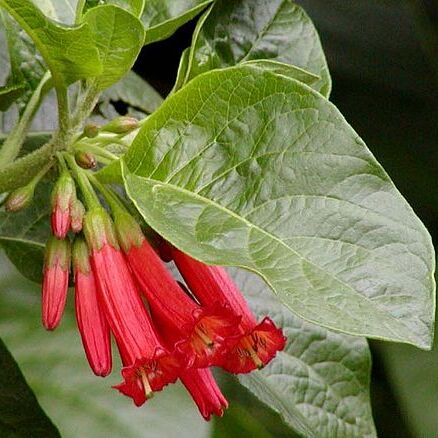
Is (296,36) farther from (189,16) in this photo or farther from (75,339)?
(75,339)

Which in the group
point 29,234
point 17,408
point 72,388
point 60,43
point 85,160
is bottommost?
point 72,388

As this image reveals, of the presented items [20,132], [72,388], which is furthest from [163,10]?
[72,388]

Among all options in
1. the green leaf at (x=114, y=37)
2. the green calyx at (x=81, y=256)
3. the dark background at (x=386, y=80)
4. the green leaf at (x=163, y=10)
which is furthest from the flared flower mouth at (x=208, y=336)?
the dark background at (x=386, y=80)

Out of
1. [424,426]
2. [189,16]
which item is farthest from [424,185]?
[189,16]

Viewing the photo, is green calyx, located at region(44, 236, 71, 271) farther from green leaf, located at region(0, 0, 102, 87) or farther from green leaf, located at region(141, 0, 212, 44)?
green leaf, located at region(141, 0, 212, 44)

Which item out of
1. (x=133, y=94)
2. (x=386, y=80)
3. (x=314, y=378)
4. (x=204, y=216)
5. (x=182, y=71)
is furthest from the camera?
(x=386, y=80)

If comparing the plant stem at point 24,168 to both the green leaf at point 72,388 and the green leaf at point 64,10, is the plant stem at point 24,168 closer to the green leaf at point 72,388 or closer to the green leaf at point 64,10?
the green leaf at point 64,10

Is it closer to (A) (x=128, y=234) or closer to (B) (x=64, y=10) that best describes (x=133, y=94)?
(B) (x=64, y=10)
